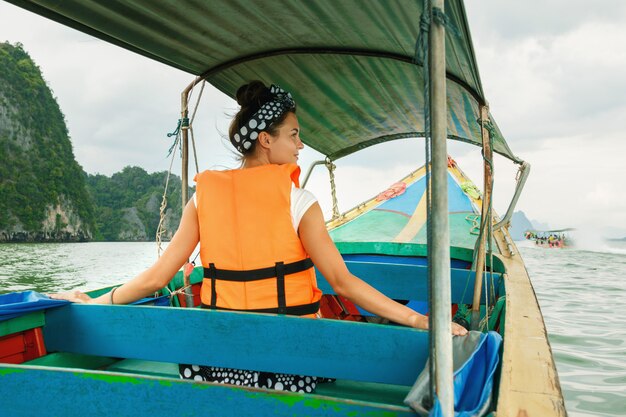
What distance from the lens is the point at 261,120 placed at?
1.76 metres

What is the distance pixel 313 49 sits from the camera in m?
2.74

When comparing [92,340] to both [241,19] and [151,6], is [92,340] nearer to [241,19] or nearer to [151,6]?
[151,6]

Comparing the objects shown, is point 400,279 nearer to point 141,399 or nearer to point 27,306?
point 27,306

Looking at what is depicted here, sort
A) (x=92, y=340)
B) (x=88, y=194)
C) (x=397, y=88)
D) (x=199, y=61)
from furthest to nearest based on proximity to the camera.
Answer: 1. (x=88, y=194)
2. (x=397, y=88)
3. (x=199, y=61)
4. (x=92, y=340)

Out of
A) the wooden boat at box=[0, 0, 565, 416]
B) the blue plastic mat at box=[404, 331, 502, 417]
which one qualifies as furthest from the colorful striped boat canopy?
the blue plastic mat at box=[404, 331, 502, 417]

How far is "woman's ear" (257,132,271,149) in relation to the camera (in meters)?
1.78

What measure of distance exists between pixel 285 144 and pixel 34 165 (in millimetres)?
59410

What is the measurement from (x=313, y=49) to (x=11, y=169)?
187 feet

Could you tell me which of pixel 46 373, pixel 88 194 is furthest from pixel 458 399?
pixel 88 194

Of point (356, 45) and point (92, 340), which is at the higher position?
point (356, 45)

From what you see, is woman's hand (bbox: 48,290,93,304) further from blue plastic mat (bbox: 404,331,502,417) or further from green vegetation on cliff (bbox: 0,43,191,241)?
green vegetation on cliff (bbox: 0,43,191,241)

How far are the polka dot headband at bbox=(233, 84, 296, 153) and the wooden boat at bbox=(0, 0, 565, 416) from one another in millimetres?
588

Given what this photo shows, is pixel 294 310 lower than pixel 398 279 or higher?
higher

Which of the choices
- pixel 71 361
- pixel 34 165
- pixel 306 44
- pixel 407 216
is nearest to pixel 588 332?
pixel 407 216
